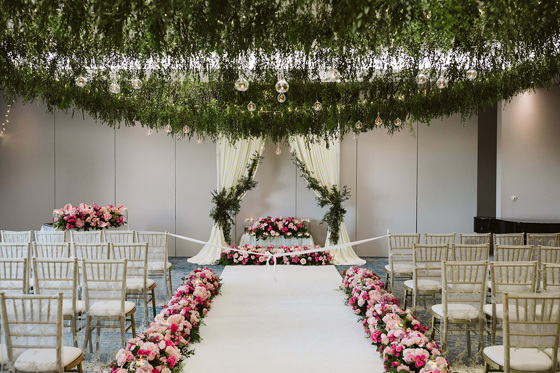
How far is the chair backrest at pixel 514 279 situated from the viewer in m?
4.20

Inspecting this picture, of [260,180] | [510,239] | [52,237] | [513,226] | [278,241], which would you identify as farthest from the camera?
[260,180]

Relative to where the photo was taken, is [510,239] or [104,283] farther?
[510,239]

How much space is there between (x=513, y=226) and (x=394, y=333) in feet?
20.0

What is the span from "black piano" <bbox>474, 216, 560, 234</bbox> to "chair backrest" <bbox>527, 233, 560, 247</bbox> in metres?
2.11

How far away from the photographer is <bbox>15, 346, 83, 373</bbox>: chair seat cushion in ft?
10.6

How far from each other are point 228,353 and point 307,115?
3.92m

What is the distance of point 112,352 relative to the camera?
4543 millimetres

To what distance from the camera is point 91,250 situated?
5.39 metres

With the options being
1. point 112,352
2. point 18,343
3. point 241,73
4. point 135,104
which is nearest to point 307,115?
point 241,73

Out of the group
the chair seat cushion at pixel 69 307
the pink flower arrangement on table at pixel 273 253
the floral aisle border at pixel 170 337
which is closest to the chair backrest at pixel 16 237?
the chair seat cushion at pixel 69 307

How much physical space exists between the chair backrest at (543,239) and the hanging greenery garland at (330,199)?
400cm

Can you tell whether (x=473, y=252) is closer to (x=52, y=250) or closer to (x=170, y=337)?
(x=170, y=337)

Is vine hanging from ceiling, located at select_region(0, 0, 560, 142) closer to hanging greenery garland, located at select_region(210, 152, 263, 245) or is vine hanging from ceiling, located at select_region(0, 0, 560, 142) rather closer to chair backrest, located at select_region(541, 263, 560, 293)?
chair backrest, located at select_region(541, 263, 560, 293)

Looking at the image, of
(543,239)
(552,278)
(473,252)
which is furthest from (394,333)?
A: (543,239)
